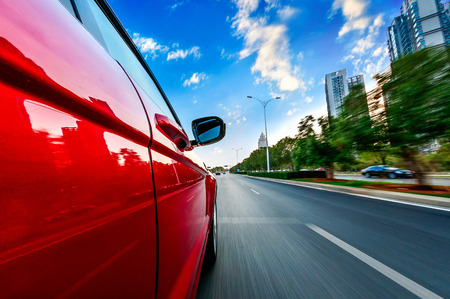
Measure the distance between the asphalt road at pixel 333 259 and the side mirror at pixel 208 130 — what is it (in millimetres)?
1319

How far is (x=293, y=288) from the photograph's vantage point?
1.64 metres

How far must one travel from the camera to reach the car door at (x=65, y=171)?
0.29 m

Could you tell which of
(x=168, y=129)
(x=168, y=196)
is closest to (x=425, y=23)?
(x=168, y=129)

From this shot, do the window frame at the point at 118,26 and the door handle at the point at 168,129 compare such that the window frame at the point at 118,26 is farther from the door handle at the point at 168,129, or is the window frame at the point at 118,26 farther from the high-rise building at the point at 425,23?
the high-rise building at the point at 425,23

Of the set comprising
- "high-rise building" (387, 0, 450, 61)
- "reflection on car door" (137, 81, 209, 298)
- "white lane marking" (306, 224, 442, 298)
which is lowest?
"white lane marking" (306, 224, 442, 298)

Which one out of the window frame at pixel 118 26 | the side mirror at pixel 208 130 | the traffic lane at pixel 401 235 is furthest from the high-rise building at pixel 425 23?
the window frame at pixel 118 26

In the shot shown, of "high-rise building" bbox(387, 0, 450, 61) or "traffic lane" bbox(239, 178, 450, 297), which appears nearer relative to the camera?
"traffic lane" bbox(239, 178, 450, 297)

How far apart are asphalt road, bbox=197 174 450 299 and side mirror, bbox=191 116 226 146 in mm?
1319

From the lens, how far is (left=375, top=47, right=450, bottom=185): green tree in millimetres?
6254

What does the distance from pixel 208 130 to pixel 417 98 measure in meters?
8.48

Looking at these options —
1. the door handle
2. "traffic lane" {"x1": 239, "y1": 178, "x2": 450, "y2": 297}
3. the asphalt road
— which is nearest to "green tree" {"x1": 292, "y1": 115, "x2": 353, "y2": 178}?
"traffic lane" {"x1": 239, "y1": 178, "x2": 450, "y2": 297}

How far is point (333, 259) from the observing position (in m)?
2.11

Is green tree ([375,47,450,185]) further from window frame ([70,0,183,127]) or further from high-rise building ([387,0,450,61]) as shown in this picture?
high-rise building ([387,0,450,61])

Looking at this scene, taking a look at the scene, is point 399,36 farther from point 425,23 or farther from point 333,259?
point 333,259
